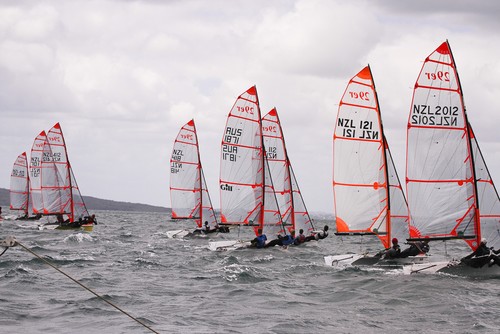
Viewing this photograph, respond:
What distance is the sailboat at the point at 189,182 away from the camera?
55.5 metres

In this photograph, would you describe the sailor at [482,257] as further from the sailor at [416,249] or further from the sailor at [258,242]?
the sailor at [258,242]

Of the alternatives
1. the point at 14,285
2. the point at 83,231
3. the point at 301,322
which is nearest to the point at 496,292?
the point at 301,322

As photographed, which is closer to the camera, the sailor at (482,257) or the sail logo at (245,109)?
the sailor at (482,257)

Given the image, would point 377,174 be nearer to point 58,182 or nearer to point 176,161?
point 176,161

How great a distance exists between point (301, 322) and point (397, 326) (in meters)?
2.30

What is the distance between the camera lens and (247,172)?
43562mm

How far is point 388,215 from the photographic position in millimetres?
32562

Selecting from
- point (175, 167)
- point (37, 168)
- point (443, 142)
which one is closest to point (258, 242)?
point (443, 142)

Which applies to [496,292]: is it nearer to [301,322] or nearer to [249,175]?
[301,322]

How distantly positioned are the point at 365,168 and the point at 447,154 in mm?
5115

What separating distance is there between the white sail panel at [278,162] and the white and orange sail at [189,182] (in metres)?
10.9

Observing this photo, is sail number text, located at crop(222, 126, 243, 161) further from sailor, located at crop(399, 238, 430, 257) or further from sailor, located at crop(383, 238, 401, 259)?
sailor, located at crop(399, 238, 430, 257)

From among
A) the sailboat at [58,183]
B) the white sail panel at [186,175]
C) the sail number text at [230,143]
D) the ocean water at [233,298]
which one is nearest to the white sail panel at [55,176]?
the sailboat at [58,183]

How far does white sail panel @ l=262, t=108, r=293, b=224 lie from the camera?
1779 inches
